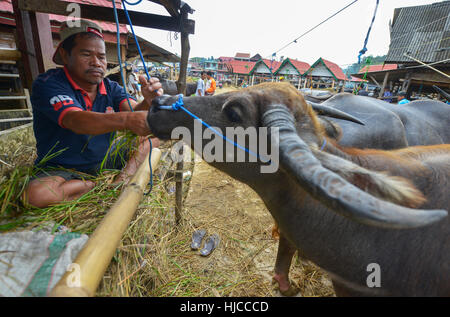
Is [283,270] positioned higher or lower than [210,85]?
lower

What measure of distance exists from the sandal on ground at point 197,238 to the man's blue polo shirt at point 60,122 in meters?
1.98

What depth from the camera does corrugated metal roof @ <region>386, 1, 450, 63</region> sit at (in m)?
13.1

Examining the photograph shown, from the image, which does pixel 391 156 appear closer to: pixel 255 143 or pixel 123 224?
pixel 255 143

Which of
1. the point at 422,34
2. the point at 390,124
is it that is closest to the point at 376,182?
the point at 390,124

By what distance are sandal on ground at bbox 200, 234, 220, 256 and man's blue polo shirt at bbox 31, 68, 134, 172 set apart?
208 cm

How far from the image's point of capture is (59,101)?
1.99 meters

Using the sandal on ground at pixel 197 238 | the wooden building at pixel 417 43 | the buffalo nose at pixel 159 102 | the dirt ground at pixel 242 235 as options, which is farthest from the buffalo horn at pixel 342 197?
the wooden building at pixel 417 43

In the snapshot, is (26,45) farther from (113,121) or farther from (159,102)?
(159,102)

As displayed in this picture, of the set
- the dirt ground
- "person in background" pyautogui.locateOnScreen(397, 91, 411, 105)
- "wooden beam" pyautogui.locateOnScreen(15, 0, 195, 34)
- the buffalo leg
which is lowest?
the dirt ground

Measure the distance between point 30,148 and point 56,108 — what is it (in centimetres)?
222

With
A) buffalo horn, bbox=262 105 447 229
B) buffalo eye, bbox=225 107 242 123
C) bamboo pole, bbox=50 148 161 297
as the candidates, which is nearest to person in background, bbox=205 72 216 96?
buffalo eye, bbox=225 107 242 123

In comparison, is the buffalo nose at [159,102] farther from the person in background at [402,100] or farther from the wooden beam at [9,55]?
the person in background at [402,100]

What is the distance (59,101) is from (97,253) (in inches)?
63.0

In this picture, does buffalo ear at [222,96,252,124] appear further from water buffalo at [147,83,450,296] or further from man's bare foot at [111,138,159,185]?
man's bare foot at [111,138,159,185]
